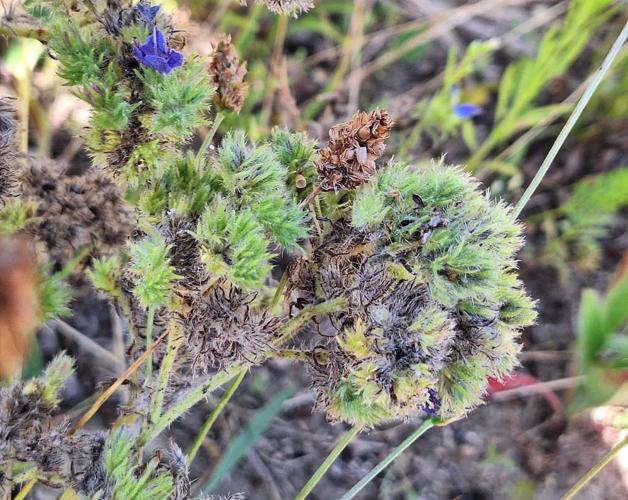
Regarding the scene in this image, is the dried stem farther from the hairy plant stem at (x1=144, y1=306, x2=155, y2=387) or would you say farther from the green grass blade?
the green grass blade

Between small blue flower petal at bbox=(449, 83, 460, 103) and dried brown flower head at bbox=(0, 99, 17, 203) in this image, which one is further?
small blue flower petal at bbox=(449, 83, 460, 103)

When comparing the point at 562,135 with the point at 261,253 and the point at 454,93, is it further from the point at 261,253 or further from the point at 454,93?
the point at 454,93

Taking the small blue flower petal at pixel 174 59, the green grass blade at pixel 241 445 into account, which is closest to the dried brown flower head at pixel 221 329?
the small blue flower petal at pixel 174 59

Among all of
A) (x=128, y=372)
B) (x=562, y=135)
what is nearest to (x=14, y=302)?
(x=128, y=372)

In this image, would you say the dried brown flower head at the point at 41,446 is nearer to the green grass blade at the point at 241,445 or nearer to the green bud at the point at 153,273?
the green bud at the point at 153,273

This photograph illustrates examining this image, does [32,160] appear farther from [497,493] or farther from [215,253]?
[497,493]

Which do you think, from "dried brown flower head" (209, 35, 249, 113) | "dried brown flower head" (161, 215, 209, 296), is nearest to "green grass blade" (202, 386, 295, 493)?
"dried brown flower head" (161, 215, 209, 296)
